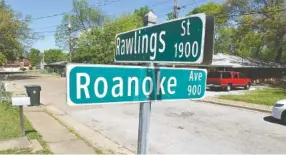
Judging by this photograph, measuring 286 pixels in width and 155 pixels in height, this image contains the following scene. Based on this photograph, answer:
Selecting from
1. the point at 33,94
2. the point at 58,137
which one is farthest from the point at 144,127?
the point at 33,94

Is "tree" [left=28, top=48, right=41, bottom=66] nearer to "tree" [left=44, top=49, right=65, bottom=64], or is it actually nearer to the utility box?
"tree" [left=44, top=49, right=65, bottom=64]

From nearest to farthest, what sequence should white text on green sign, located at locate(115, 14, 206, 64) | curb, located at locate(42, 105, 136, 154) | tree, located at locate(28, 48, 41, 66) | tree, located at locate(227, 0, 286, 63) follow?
white text on green sign, located at locate(115, 14, 206, 64)
curb, located at locate(42, 105, 136, 154)
tree, located at locate(227, 0, 286, 63)
tree, located at locate(28, 48, 41, 66)

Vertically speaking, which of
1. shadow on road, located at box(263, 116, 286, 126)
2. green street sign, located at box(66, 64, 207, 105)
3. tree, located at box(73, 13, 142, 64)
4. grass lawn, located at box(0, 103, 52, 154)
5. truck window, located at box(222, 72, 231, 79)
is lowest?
shadow on road, located at box(263, 116, 286, 126)

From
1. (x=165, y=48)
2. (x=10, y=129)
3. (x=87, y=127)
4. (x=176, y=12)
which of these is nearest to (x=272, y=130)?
(x=87, y=127)

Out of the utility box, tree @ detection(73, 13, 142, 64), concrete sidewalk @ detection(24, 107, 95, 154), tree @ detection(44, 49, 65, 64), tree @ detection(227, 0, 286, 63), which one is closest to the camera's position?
concrete sidewalk @ detection(24, 107, 95, 154)

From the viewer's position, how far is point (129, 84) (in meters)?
2.47

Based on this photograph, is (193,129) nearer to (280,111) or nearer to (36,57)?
(280,111)

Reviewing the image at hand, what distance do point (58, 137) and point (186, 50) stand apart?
26.2 feet

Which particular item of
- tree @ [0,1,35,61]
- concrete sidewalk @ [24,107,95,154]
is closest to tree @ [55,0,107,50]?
tree @ [0,1,35,61]

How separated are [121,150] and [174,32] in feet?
21.5

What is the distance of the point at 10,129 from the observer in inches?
394

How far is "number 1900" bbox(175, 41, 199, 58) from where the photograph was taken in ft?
7.63

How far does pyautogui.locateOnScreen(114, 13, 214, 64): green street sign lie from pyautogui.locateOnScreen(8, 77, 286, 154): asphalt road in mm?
6088

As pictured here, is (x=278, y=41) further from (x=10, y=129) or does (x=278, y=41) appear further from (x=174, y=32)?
(x=174, y=32)
